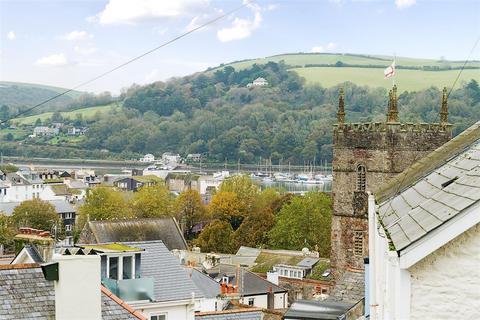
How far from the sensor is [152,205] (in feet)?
318

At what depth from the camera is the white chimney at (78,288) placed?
8766mm

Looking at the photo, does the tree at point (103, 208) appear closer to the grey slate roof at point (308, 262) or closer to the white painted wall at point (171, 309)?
the grey slate roof at point (308, 262)

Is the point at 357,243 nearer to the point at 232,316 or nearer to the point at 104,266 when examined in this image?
the point at 232,316

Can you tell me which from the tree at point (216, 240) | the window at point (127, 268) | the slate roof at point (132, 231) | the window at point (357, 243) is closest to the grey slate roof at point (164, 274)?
the window at point (127, 268)

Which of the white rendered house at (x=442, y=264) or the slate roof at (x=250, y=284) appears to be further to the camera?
the slate roof at (x=250, y=284)

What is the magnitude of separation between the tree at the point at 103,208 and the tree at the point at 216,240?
45.2 feet

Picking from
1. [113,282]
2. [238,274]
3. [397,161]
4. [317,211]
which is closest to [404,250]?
[113,282]

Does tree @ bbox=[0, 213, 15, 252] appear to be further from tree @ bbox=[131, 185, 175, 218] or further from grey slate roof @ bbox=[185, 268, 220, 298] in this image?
grey slate roof @ bbox=[185, 268, 220, 298]

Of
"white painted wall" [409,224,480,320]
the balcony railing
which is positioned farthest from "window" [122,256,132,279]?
"white painted wall" [409,224,480,320]

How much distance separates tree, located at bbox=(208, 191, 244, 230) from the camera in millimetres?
99812

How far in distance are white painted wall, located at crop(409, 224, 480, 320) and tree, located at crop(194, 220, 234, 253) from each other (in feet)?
240

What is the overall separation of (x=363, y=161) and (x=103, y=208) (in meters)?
55.5

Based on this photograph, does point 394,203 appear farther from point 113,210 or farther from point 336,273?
point 113,210

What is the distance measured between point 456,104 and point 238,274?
120218 millimetres
